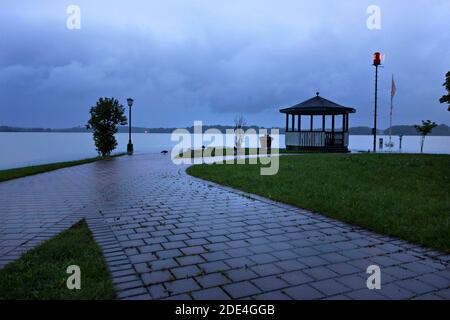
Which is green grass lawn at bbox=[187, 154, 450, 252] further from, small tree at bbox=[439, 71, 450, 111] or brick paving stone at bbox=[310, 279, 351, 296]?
small tree at bbox=[439, 71, 450, 111]

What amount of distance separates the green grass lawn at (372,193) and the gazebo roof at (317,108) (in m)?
11.5

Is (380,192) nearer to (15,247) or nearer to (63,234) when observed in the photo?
(63,234)

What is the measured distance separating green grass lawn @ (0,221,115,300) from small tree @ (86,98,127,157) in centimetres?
1997

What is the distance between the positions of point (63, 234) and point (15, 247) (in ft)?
2.04

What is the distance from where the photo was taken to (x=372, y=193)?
24.2ft

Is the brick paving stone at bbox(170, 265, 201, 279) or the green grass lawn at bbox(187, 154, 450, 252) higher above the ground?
the green grass lawn at bbox(187, 154, 450, 252)

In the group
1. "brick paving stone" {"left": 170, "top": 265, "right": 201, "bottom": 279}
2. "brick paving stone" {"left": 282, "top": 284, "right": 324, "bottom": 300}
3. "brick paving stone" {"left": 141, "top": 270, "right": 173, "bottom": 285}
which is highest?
"brick paving stone" {"left": 282, "top": 284, "right": 324, "bottom": 300}

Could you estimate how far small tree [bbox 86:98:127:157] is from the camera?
23078 millimetres

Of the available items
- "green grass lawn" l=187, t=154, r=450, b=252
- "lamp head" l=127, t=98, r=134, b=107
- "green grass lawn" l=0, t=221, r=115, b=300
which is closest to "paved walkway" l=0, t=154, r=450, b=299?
"green grass lawn" l=0, t=221, r=115, b=300

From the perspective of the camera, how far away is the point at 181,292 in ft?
9.62

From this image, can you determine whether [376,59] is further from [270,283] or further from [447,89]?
[270,283]

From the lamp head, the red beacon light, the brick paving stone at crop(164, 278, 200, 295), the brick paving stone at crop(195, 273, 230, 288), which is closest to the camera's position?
the brick paving stone at crop(164, 278, 200, 295)

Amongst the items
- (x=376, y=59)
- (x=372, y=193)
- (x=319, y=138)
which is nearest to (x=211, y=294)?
(x=372, y=193)
